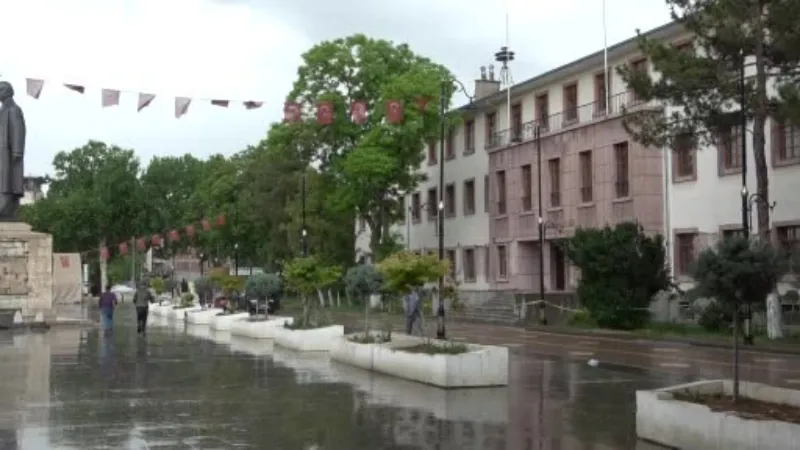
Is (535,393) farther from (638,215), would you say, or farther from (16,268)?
(16,268)

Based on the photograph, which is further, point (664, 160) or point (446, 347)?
point (664, 160)

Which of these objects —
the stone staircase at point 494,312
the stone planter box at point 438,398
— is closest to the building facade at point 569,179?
the stone staircase at point 494,312

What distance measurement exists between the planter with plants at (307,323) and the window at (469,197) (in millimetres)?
28690

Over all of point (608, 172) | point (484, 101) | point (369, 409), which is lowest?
point (369, 409)

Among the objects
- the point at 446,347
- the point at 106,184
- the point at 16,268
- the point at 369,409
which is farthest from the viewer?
the point at 106,184

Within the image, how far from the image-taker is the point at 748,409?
33.2 feet

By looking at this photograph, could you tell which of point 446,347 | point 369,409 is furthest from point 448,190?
point 369,409

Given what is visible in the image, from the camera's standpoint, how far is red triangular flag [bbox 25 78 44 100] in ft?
89.8

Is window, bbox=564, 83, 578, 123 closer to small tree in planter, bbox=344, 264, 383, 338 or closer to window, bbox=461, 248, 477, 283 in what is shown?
window, bbox=461, 248, 477, 283

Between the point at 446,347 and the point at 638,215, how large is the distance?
24762 millimetres

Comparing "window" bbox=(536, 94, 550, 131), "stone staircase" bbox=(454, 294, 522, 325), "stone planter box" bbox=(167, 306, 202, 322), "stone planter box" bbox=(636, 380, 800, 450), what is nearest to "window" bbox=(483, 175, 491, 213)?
"window" bbox=(536, 94, 550, 131)

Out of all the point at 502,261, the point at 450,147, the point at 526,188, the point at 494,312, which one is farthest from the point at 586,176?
the point at 450,147

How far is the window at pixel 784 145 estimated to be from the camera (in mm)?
34281

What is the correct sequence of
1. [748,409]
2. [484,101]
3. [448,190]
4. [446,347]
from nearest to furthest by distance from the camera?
[748,409] < [446,347] < [484,101] < [448,190]
